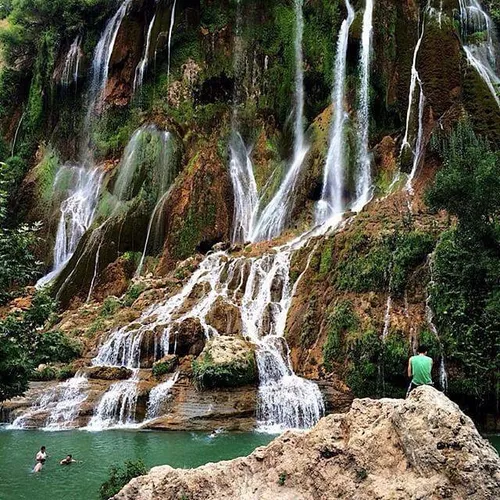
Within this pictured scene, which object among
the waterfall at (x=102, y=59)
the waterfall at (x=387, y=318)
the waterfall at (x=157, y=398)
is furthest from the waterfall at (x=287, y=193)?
the waterfall at (x=102, y=59)

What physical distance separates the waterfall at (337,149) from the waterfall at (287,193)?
1.88m

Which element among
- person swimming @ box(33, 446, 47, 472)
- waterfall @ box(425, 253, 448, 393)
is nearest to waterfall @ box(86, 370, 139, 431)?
person swimming @ box(33, 446, 47, 472)

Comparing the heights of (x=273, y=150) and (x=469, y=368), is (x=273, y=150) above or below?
above

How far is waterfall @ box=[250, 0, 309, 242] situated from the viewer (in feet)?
104

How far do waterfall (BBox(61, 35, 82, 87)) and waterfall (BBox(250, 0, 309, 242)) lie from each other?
1657 centimetres

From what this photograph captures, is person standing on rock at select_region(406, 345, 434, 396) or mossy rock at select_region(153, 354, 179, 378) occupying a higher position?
person standing on rock at select_region(406, 345, 434, 396)

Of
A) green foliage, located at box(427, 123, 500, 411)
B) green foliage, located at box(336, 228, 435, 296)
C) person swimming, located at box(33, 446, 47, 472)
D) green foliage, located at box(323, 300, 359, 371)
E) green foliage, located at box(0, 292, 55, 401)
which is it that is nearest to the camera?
green foliage, located at box(0, 292, 55, 401)

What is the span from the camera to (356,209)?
30.0 meters

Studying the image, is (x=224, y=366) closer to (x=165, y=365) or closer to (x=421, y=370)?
(x=165, y=365)

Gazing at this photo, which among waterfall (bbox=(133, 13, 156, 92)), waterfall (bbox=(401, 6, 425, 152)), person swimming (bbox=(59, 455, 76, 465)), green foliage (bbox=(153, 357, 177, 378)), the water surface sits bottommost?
the water surface

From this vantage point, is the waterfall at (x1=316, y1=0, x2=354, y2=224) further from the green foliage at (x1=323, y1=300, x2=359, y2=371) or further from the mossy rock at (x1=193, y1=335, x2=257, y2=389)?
the mossy rock at (x1=193, y1=335, x2=257, y2=389)

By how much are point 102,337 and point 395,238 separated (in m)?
11.8

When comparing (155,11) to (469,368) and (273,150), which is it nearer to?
(273,150)

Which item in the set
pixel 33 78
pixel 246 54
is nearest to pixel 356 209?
pixel 246 54
